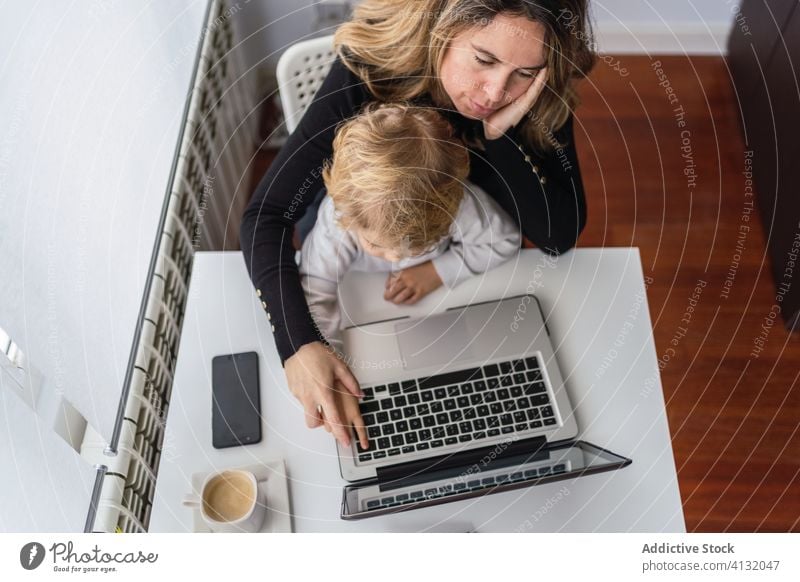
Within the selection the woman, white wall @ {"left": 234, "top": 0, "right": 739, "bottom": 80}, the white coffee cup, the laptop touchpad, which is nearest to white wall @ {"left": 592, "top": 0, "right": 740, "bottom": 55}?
white wall @ {"left": 234, "top": 0, "right": 739, "bottom": 80}

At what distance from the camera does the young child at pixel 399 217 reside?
1.73 feet

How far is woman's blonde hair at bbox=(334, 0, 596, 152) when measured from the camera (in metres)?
0.49

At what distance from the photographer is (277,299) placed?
2.03 ft

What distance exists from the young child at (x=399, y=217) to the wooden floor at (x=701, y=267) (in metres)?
0.45

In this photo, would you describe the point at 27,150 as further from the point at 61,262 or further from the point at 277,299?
the point at 277,299

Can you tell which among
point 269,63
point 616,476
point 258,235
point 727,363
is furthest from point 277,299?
point 727,363

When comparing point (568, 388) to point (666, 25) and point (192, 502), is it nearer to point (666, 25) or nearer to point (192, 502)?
point (192, 502)

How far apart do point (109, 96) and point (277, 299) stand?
0.71 feet

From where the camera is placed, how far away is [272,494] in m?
0.57

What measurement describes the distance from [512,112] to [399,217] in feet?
0.40

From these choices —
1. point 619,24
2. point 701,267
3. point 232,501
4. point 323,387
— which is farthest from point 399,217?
point 701,267

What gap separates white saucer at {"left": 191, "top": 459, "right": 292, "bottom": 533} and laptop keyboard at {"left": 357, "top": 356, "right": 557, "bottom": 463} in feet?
0.23

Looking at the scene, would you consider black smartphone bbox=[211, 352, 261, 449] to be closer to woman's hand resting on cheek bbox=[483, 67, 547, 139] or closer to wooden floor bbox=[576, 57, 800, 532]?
woman's hand resting on cheek bbox=[483, 67, 547, 139]

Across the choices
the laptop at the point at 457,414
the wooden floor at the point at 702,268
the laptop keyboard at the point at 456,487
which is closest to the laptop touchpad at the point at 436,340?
the laptop at the point at 457,414
